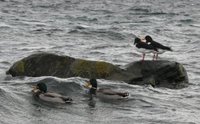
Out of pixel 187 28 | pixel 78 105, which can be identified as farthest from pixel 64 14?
pixel 78 105

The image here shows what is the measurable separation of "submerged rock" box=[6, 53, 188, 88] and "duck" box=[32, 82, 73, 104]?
226 centimetres

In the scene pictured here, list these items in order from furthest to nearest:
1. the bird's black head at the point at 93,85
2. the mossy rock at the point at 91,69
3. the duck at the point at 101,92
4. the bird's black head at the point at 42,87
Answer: the mossy rock at the point at 91,69 < the bird's black head at the point at 93,85 < the bird's black head at the point at 42,87 < the duck at the point at 101,92

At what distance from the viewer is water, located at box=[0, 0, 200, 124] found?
16.1 metres

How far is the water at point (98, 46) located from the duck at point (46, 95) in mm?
281

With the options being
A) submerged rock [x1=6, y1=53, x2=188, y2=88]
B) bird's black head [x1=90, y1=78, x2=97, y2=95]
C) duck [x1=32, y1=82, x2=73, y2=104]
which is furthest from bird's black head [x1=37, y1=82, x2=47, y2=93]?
submerged rock [x1=6, y1=53, x2=188, y2=88]

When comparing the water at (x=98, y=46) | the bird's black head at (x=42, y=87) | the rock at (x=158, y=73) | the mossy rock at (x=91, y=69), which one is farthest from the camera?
the mossy rock at (x=91, y=69)

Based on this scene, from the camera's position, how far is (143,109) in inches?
664

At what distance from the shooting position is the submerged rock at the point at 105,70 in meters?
19.9

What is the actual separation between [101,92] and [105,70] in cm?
Answer: 214

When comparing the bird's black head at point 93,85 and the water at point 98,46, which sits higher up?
the bird's black head at point 93,85

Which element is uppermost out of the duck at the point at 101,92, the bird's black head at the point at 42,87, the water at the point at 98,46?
the bird's black head at the point at 42,87

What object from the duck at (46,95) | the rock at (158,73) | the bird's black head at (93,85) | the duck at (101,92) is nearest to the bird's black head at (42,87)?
the duck at (46,95)

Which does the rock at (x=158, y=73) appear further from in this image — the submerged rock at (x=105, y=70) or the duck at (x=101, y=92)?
the duck at (x=101, y=92)

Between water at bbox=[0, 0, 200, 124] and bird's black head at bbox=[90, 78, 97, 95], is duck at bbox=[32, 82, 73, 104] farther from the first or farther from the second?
bird's black head at bbox=[90, 78, 97, 95]
